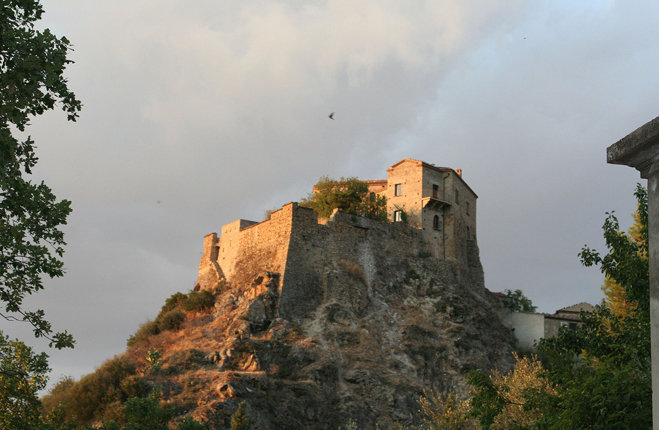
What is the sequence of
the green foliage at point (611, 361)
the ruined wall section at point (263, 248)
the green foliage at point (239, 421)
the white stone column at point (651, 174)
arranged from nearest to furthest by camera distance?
the white stone column at point (651, 174) → the green foliage at point (611, 361) → the green foliage at point (239, 421) → the ruined wall section at point (263, 248)

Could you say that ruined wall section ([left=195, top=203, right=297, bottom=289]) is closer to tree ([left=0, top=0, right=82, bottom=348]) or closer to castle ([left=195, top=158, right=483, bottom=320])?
castle ([left=195, top=158, right=483, bottom=320])

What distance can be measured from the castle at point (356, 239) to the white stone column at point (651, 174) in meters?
32.4

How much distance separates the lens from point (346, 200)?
145 feet

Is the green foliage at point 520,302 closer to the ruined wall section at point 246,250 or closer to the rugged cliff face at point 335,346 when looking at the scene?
the rugged cliff face at point 335,346

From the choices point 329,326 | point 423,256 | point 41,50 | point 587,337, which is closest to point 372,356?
point 329,326

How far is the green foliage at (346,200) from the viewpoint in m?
44.2

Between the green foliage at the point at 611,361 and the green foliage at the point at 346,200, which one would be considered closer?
the green foliage at the point at 611,361

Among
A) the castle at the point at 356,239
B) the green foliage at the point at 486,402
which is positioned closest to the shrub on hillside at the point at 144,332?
the castle at the point at 356,239

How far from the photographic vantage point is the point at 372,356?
1385 inches

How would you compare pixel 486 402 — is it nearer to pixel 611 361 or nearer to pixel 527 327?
pixel 611 361

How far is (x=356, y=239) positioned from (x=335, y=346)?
896 cm

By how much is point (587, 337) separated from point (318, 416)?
59.6ft

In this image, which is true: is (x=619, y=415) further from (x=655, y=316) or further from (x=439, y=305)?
(x=439, y=305)

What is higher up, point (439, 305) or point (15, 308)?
point (439, 305)
